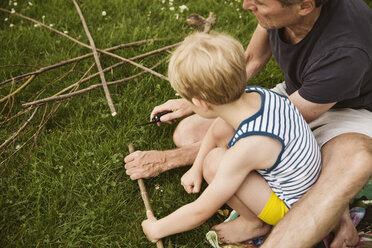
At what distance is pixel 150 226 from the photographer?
2.15 meters

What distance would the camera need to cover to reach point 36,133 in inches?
101

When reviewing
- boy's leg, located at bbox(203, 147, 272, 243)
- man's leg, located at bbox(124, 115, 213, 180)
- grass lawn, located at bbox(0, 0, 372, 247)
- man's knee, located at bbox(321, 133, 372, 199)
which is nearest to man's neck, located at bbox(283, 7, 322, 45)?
man's knee, located at bbox(321, 133, 372, 199)

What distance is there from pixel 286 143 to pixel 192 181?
75 cm

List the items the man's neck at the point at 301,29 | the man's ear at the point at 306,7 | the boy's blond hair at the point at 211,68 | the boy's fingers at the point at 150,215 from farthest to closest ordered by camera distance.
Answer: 1. the boy's fingers at the point at 150,215
2. the man's neck at the point at 301,29
3. the man's ear at the point at 306,7
4. the boy's blond hair at the point at 211,68

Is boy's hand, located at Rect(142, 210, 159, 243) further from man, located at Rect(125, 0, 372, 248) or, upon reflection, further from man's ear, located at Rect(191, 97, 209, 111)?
man's ear, located at Rect(191, 97, 209, 111)

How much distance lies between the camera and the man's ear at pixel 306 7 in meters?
1.85

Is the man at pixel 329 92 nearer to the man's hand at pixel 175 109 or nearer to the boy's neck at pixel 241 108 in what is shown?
the boy's neck at pixel 241 108

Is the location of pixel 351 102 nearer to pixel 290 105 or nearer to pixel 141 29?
pixel 290 105

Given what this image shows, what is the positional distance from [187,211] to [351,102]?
1185 millimetres

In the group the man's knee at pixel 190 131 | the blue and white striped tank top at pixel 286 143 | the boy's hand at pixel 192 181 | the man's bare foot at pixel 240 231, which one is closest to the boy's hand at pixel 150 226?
the boy's hand at pixel 192 181

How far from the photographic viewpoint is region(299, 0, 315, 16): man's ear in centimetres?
185

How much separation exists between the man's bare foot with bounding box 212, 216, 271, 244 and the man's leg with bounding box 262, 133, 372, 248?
0.28 meters

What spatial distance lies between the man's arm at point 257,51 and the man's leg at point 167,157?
572 millimetres

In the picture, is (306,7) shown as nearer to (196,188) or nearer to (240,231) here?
(196,188)
